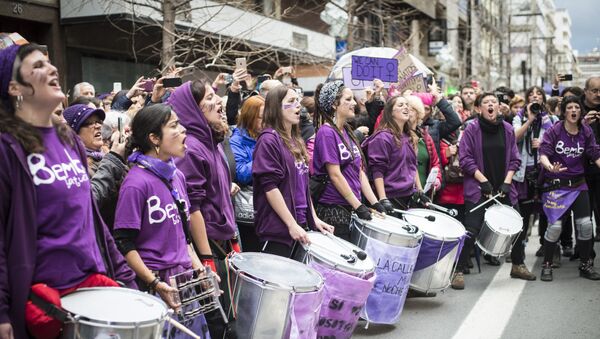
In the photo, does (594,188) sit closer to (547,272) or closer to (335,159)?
(547,272)

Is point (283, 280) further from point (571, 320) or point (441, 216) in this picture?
point (571, 320)

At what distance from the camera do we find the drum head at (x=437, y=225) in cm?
631

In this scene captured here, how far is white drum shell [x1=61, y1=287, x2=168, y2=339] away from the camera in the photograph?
2.76 metres

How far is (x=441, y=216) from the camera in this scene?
6680 millimetres

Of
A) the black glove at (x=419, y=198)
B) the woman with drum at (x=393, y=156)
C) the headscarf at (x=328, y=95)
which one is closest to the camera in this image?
the headscarf at (x=328, y=95)

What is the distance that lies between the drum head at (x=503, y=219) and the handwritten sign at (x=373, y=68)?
84.1 inches

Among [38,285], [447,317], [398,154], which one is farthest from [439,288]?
[38,285]

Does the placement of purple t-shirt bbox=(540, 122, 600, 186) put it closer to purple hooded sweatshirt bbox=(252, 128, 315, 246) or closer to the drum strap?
purple hooded sweatshirt bbox=(252, 128, 315, 246)

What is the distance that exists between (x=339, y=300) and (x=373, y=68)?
4408 mm

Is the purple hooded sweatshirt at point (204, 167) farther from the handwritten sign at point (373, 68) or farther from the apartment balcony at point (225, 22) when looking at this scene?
the apartment balcony at point (225, 22)

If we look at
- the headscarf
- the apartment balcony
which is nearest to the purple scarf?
the headscarf

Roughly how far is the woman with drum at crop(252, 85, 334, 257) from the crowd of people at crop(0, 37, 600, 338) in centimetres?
1

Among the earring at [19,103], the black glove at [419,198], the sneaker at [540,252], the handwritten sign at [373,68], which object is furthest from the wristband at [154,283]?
the sneaker at [540,252]

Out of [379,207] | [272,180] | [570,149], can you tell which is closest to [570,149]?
[570,149]
